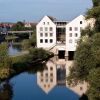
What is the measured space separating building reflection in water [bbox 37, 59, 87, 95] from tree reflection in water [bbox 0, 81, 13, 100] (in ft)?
6.16

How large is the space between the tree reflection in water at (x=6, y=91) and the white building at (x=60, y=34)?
18.0 meters

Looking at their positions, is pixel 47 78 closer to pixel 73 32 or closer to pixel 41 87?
pixel 41 87

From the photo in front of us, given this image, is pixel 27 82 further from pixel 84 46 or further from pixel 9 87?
pixel 84 46

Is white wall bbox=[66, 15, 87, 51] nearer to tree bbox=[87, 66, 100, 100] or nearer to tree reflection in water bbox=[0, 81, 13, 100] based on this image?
tree reflection in water bbox=[0, 81, 13, 100]

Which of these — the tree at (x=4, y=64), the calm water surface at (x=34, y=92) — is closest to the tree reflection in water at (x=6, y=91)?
the calm water surface at (x=34, y=92)

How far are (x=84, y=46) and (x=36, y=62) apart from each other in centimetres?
1819

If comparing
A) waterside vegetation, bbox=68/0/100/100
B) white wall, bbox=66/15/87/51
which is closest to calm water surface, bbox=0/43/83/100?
waterside vegetation, bbox=68/0/100/100

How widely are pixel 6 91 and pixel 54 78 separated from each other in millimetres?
6983

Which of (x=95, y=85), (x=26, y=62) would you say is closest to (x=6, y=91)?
(x=95, y=85)

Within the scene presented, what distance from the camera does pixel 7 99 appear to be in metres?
17.8

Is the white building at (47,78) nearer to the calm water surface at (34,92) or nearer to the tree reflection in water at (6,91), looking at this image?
the calm water surface at (34,92)

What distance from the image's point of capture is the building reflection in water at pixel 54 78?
807 inches

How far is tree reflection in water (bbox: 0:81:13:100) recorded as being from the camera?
715 inches

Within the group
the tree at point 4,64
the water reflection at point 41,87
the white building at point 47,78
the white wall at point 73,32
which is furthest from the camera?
the white wall at point 73,32
